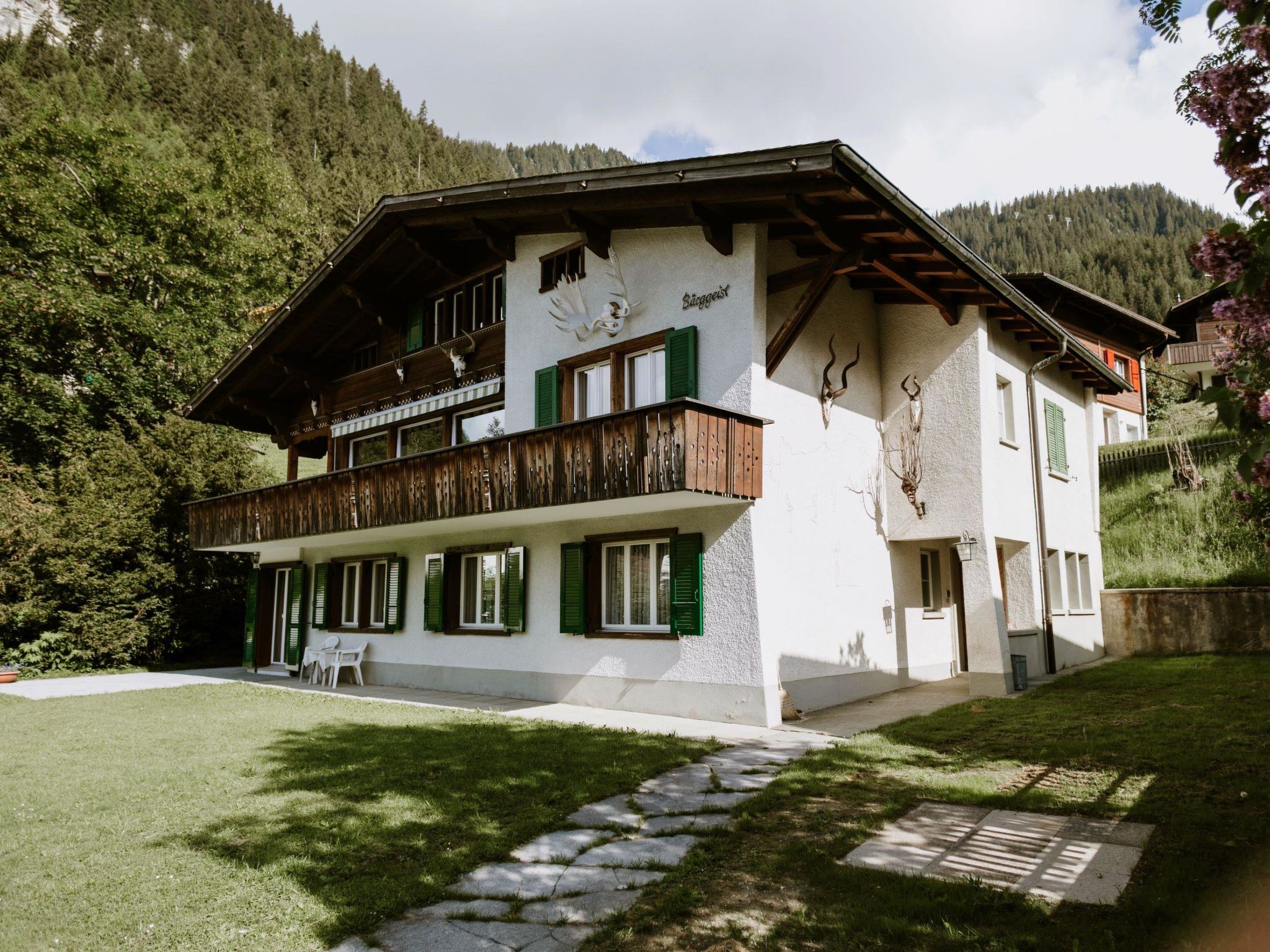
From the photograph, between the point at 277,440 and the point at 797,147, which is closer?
the point at 797,147

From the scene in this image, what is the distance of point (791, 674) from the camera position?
1054 centimetres

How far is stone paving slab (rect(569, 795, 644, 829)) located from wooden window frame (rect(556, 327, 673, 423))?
594 centimetres

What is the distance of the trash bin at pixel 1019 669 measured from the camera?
38.3 feet

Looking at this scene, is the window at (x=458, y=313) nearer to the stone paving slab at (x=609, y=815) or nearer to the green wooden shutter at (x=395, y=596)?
the green wooden shutter at (x=395, y=596)

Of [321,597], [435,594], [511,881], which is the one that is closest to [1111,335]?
[435,594]

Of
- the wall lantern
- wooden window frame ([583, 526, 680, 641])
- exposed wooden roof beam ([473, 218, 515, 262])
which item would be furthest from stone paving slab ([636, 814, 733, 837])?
exposed wooden roof beam ([473, 218, 515, 262])

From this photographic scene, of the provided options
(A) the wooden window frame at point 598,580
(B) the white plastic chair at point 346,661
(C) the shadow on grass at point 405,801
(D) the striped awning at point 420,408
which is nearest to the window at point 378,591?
(B) the white plastic chair at point 346,661

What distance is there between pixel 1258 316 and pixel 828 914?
10.5 ft

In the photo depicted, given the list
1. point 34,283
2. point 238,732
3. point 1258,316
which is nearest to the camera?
point 1258,316

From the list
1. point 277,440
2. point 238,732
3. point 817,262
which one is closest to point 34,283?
point 277,440

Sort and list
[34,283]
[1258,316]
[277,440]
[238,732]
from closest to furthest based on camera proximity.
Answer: [1258,316] → [238,732] → [277,440] → [34,283]

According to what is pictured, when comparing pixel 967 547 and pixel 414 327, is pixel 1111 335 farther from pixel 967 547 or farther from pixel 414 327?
pixel 414 327

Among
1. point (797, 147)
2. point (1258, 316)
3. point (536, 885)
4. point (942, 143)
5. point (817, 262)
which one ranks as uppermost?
point (942, 143)

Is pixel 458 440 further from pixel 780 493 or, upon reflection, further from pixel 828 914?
pixel 828 914
